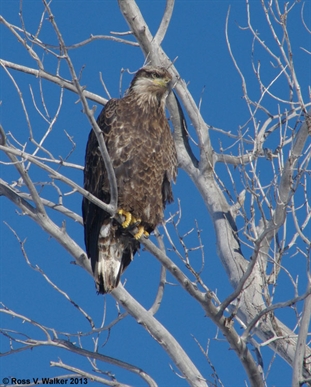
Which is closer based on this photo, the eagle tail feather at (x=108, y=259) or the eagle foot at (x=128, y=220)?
the eagle foot at (x=128, y=220)

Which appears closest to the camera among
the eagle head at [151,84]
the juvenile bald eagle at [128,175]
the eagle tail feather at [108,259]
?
the juvenile bald eagle at [128,175]

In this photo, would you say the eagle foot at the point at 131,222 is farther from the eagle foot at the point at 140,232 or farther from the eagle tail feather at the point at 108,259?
the eagle tail feather at the point at 108,259

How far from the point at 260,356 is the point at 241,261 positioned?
1.47 metres

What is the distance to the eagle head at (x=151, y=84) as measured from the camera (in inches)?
222

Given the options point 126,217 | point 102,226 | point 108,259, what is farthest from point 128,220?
point 108,259

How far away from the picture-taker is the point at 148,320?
5605 millimetres

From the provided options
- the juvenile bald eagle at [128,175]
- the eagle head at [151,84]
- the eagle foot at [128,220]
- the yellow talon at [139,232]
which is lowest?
the yellow talon at [139,232]

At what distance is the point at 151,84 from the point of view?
570 centimetres

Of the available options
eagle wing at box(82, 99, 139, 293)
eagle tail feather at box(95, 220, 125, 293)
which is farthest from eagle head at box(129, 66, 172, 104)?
eagle tail feather at box(95, 220, 125, 293)

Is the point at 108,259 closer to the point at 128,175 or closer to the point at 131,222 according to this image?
the point at 131,222

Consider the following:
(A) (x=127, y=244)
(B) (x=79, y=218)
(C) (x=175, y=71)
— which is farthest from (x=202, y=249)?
(C) (x=175, y=71)

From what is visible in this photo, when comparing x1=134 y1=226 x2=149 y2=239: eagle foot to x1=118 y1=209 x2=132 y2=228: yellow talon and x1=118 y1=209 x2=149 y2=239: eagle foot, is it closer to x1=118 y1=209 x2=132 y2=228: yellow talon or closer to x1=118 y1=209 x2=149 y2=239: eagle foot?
x1=118 y1=209 x2=149 y2=239: eagle foot

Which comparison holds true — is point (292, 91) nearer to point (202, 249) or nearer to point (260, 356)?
point (202, 249)

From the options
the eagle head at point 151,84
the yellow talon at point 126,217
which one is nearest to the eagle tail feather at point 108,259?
the yellow talon at point 126,217
